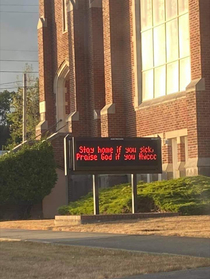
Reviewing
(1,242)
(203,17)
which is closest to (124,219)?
(1,242)

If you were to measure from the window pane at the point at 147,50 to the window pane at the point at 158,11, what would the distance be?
0.67m

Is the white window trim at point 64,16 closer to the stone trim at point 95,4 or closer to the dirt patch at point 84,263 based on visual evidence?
the stone trim at point 95,4

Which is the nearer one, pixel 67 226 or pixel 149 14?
pixel 67 226

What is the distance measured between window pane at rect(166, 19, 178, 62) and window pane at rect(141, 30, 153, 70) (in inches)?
52.4

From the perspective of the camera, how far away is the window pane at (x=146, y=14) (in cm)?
2969

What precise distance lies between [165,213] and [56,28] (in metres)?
17.8

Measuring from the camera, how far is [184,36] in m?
27.4

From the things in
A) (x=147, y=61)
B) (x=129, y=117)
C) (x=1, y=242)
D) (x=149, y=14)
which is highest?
(x=149, y=14)

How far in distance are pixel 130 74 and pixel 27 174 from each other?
6.25 metres

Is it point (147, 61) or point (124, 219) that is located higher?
point (147, 61)

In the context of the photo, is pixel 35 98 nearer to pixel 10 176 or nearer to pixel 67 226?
pixel 10 176

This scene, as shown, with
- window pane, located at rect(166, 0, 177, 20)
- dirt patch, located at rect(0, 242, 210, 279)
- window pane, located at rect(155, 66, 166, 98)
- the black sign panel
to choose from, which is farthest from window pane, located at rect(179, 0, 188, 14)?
dirt patch, located at rect(0, 242, 210, 279)

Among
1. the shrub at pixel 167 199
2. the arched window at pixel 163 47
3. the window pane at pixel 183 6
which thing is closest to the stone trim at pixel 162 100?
the arched window at pixel 163 47

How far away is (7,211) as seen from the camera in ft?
99.4
